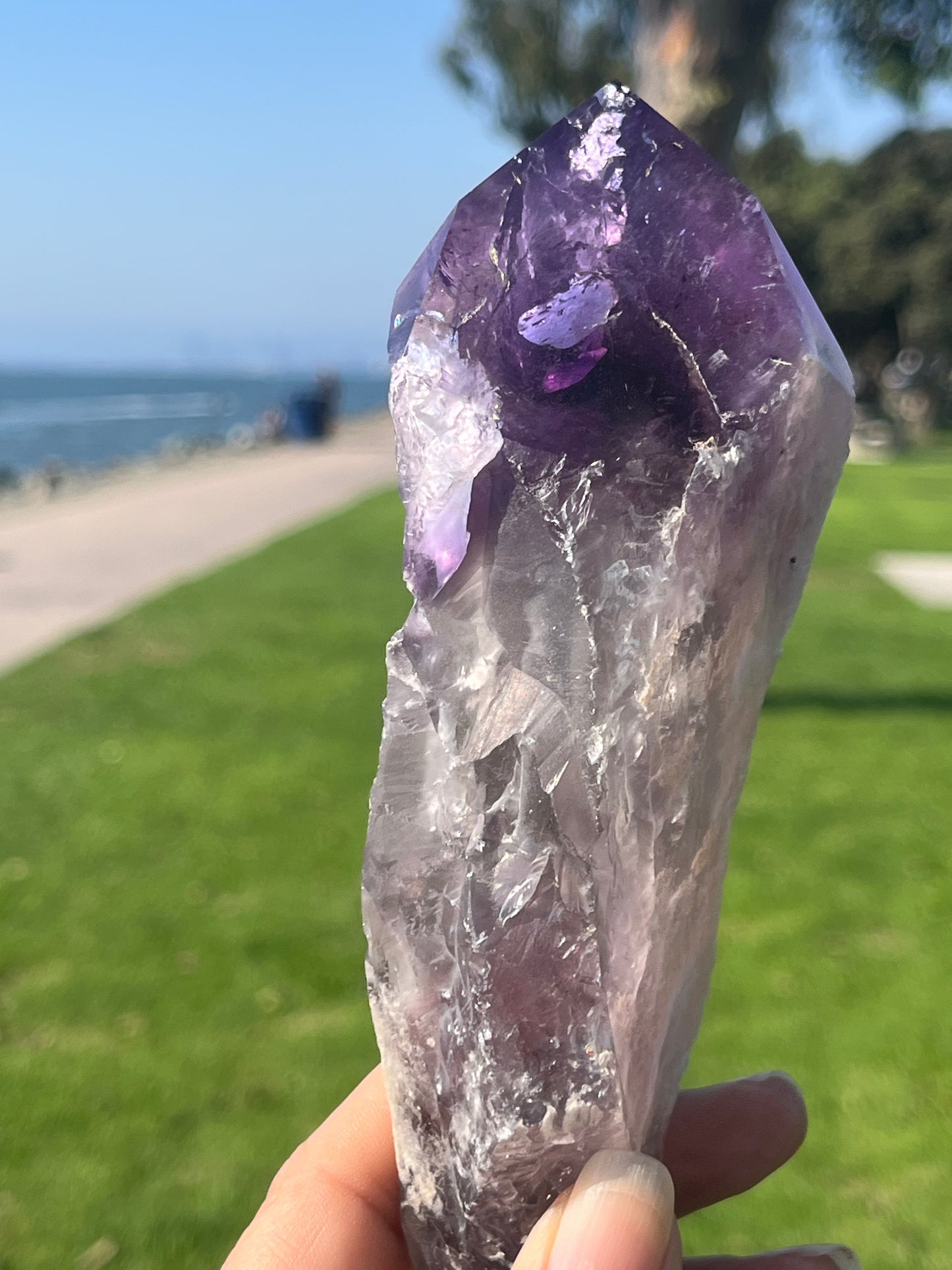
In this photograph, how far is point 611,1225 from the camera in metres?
1.21

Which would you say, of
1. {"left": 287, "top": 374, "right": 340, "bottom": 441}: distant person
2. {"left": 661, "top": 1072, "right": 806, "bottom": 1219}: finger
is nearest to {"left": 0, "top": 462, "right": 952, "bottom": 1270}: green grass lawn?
{"left": 661, "top": 1072, "right": 806, "bottom": 1219}: finger

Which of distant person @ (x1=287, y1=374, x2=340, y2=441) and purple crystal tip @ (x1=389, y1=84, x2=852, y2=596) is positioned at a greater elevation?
purple crystal tip @ (x1=389, y1=84, x2=852, y2=596)

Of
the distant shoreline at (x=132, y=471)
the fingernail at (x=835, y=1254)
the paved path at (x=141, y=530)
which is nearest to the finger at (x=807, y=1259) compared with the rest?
the fingernail at (x=835, y=1254)

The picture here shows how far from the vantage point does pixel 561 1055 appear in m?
1.34

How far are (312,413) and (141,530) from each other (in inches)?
483

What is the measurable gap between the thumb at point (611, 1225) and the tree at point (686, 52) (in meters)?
3.82

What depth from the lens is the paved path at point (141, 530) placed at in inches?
338

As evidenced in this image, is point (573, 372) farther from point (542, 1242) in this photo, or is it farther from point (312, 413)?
point (312, 413)

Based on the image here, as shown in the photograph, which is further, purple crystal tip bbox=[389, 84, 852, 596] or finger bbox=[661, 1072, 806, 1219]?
finger bbox=[661, 1072, 806, 1219]

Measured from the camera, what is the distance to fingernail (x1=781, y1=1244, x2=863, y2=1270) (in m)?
1.58

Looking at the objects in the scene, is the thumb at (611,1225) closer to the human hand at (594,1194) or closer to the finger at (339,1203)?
the human hand at (594,1194)

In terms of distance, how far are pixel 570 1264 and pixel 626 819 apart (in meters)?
0.48

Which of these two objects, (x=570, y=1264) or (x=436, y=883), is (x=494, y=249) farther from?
(x=570, y=1264)

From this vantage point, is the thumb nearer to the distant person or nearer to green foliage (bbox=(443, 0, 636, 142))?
green foliage (bbox=(443, 0, 636, 142))
